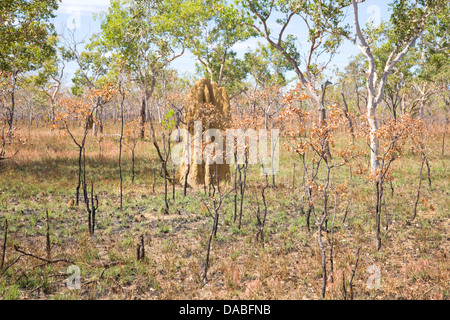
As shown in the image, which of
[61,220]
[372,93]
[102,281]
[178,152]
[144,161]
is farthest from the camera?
[178,152]

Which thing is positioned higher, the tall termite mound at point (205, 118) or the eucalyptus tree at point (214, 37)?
the eucalyptus tree at point (214, 37)

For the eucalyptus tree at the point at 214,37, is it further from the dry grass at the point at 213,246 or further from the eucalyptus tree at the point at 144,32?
the dry grass at the point at 213,246

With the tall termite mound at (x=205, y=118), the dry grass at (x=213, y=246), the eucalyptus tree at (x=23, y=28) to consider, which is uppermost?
the eucalyptus tree at (x=23, y=28)

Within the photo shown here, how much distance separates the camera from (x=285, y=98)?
8.30 metres

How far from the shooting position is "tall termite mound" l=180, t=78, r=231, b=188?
53.5 feet

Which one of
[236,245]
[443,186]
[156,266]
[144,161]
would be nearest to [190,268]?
[156,266]

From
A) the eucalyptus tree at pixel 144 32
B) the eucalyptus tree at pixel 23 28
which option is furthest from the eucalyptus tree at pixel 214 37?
the eucalyptus tree at pixel 23 28

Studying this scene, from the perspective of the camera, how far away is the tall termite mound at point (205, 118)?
16.3 meters

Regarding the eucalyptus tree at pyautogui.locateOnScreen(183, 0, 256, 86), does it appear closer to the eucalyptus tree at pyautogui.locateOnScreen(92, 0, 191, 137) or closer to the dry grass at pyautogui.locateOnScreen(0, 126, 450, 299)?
the eucalyptus tree at pyautogui.locateOnScreen(92, 0, 191, 137)

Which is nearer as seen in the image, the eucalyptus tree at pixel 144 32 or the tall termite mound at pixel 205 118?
the tall termite mound at pixel 205 118

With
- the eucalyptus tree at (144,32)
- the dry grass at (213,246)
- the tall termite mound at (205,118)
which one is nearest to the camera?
the dry grass at (213,246)

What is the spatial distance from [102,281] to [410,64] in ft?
97.3

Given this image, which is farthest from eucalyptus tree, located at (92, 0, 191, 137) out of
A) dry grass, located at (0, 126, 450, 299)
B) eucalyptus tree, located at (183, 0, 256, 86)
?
dry grass, located at (0, 126, 450, 299)

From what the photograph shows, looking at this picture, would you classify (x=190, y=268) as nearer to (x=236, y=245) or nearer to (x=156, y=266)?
(x=156, y=266)
